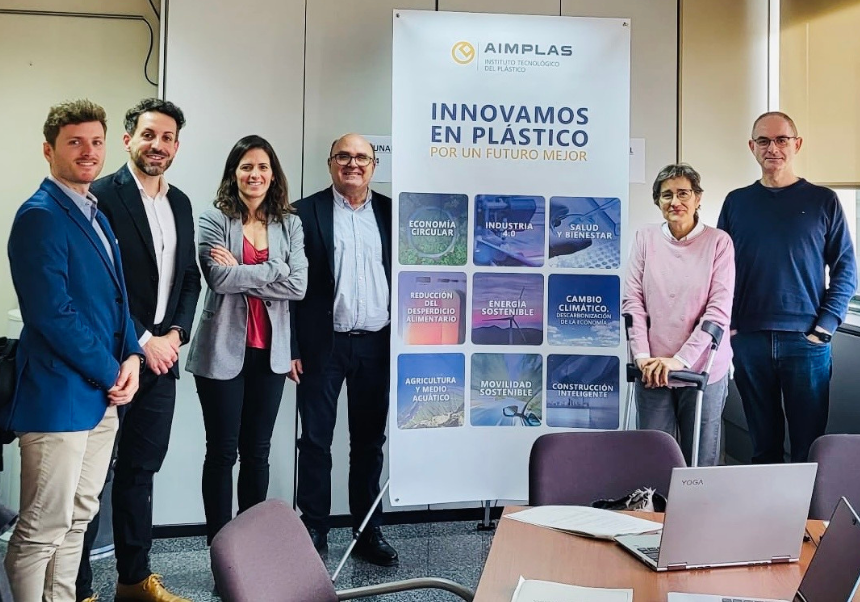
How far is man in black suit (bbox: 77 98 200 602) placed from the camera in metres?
2.79

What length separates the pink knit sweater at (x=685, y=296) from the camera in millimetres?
3055

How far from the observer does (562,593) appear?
4.63 ft

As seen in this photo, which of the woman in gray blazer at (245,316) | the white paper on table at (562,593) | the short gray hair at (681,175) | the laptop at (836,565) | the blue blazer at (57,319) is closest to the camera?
the laptop at (836,565)

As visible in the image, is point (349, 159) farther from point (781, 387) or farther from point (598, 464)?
point (781, 387)

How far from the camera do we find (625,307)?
10.7 feet

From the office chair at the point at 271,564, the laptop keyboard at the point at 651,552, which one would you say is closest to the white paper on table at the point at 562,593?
the laptop keyboard at the point at 651,552

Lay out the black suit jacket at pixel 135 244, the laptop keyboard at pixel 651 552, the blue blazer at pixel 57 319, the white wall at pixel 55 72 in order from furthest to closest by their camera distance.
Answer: the white wall at pixel 55 72
the black suit jacket at pixel 135 244
the blue blazer at pixel 57 319
the laptop keyboard at pixel 651 552

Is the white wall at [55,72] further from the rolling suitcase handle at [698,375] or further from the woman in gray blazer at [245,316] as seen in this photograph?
the rolling suitcase handle at [698,375]

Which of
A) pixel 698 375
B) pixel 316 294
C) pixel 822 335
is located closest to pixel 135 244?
pixel 316 294

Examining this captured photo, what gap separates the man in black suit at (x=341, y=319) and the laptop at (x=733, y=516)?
191 centimetres

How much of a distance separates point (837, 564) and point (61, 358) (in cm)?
209

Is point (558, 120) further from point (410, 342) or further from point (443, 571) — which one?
point (443, 571)

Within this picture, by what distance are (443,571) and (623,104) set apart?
2.20 metres

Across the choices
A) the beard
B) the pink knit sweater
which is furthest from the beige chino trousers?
the pink knit sweater
